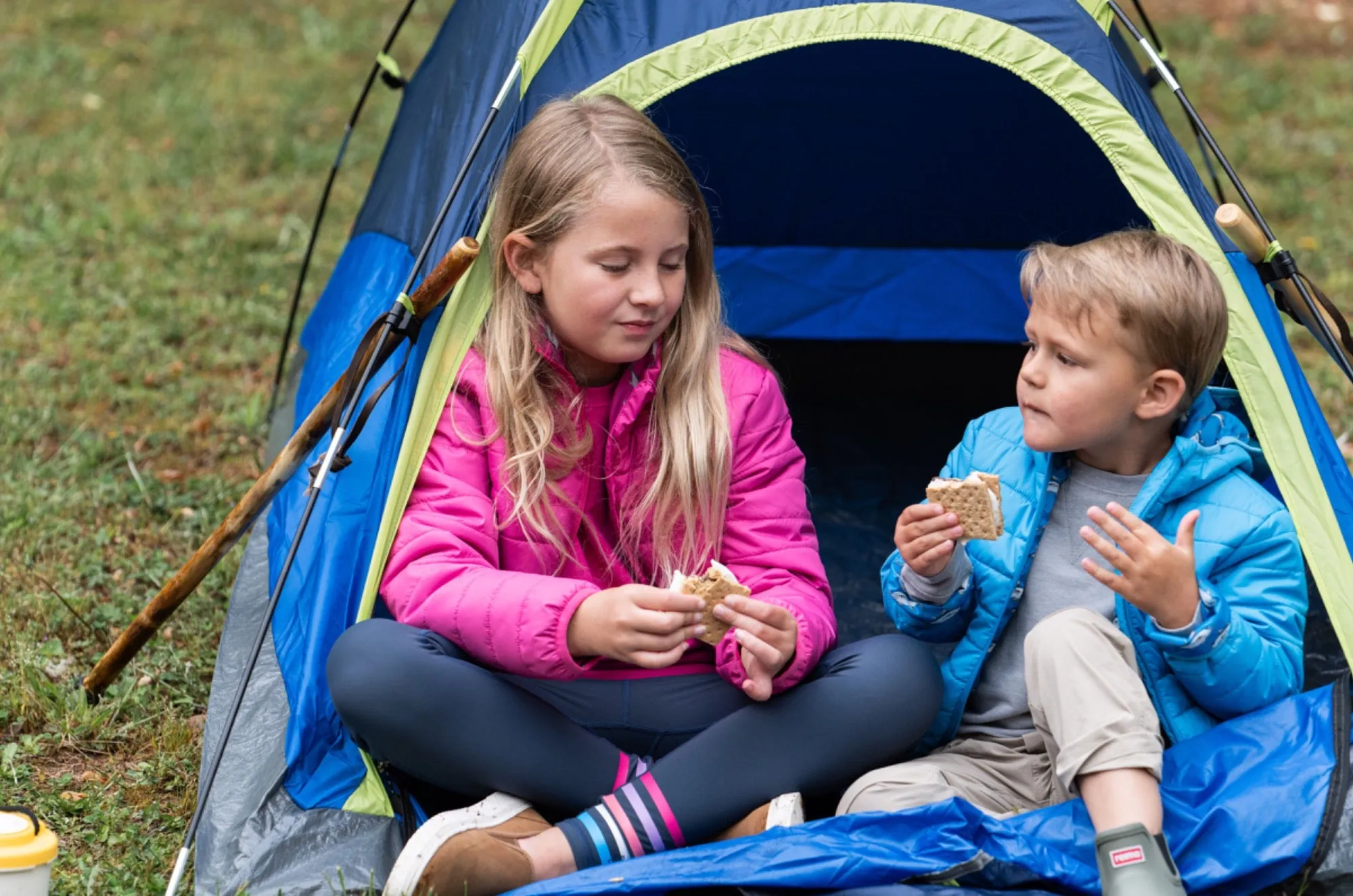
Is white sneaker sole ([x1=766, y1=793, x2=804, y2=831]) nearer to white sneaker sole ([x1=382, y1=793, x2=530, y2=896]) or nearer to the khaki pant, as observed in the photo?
the khaki pant

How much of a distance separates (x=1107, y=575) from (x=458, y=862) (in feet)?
2.89

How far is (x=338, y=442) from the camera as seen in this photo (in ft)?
6.97

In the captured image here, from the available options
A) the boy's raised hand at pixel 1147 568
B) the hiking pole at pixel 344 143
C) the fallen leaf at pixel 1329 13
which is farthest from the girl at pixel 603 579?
the fallen leaf at pixel 1329 13

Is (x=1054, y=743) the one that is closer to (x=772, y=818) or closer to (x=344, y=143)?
(x=772, y=818)

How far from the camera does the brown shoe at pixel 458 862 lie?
1.94 metres

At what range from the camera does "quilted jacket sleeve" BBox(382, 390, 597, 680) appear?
6.63ft

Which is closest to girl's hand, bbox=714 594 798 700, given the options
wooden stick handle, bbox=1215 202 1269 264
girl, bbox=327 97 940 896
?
girl, bbox=327 97 940 896

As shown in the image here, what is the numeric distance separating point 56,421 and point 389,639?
6.13ft

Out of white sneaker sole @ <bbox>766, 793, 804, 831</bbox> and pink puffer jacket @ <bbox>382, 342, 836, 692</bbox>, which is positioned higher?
pink puffer jacket @ <bbox>382, 342, 836, 692</bbox>

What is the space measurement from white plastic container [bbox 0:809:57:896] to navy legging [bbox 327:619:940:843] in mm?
388

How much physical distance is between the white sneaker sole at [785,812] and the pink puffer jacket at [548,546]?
15cm

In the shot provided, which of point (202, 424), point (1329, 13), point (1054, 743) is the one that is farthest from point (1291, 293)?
point (1329, 13)

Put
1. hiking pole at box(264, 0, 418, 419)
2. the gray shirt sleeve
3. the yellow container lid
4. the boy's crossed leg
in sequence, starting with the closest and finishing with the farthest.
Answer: the yellow container lid
the boy's crossed leg
the gray shirt sleeve
hiking pole at box(264, 0, 418, 419)

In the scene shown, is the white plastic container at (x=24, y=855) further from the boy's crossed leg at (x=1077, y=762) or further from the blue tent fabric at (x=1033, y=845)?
the boy's crossed leg at (x=1077, y=762)
